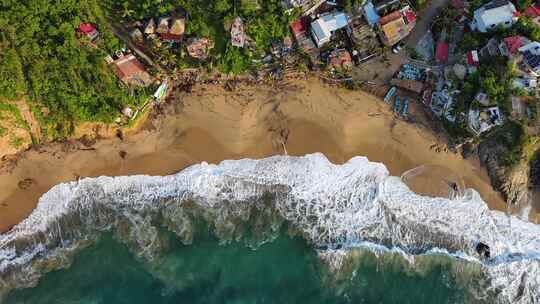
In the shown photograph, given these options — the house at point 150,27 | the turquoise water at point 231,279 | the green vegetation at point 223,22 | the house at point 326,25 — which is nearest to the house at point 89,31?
the green vegetation at point 223,22

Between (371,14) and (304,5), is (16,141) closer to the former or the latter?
(304,5)

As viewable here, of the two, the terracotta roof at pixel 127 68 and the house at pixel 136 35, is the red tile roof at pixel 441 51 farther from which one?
the house at pixel 136 35

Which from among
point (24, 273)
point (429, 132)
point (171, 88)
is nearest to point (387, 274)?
point (429, 132)

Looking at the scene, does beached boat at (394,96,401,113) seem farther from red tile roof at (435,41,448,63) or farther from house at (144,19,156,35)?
house at (144,19,156,35)

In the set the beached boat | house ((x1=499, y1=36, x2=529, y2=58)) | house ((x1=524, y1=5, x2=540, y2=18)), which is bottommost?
the beached boat

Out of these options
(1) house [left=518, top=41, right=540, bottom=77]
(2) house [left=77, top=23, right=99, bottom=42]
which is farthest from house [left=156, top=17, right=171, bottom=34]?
(1) house [left=518, top=41, right=540, bottom=77]
